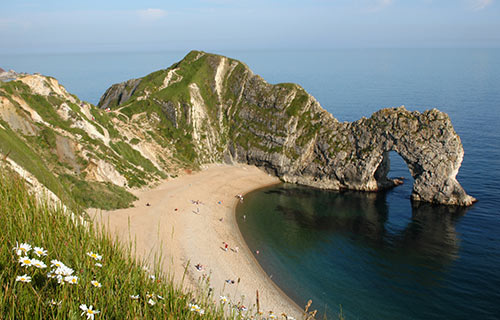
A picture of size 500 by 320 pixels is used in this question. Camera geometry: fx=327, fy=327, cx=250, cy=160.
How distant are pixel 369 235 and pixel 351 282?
15286 mm

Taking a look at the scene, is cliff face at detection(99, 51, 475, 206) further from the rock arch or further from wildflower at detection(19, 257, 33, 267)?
wildflower at detection(19, 257, 33, 267)

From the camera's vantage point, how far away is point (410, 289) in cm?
3850

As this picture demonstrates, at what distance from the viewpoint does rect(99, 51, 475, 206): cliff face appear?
66250 mm

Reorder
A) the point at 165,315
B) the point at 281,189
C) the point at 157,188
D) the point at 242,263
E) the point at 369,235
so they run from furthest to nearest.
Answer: the point at 281,189, the point at 157,188, the point at 369,235, the point at 242,263, the point at 165,315

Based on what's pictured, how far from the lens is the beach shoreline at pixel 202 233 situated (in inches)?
1438

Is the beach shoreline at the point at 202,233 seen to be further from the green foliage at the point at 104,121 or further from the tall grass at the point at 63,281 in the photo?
the tall grass at the point at 63,281

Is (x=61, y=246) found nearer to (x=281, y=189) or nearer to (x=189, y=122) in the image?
(x=281, y=189)

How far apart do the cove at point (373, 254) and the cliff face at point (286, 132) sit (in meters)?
6.57

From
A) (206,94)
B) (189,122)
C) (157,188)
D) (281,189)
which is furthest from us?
(206,94)

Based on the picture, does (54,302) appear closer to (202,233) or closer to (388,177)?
(202,233)

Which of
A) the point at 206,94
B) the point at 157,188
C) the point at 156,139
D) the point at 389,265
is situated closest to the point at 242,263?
the point at 389,265

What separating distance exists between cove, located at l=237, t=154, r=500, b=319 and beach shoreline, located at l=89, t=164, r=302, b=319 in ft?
8.05

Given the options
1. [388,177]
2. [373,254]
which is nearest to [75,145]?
[373,254]

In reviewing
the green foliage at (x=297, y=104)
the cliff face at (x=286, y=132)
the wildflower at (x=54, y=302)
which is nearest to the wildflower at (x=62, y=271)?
the wildflower at (x=54, y=302)
